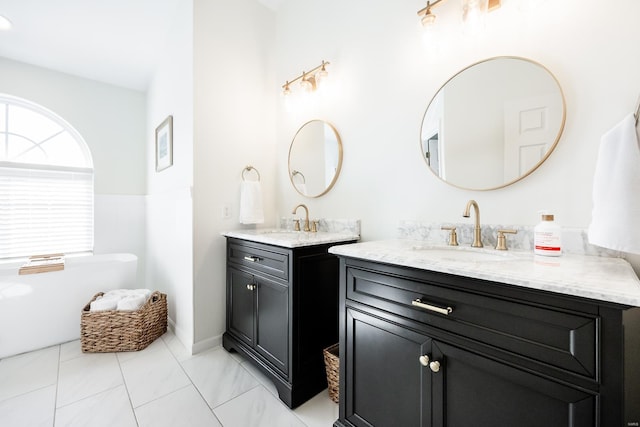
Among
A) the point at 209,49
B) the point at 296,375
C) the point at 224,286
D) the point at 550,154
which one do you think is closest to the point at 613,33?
the point at 550,154

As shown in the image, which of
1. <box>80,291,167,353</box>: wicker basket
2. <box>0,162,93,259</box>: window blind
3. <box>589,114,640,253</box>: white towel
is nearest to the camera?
<box>589,114,640,253</box>: white towel

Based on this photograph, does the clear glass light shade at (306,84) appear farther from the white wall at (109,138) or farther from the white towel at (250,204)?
the white wall at (109,138)

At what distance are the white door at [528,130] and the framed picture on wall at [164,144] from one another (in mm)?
2503

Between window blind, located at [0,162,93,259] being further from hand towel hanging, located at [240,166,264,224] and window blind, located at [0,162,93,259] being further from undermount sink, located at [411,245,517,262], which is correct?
undermount sink, located at [411,245,517,262]

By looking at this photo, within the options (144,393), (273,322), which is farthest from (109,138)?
(273,322)

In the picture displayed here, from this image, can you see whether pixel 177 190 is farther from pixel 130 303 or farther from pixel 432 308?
pixel 432 308

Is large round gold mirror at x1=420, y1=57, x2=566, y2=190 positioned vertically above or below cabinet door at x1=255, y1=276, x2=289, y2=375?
above

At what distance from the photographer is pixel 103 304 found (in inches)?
84.0

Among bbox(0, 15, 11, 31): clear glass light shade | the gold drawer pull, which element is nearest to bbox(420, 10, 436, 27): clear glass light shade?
the gold drawer pull

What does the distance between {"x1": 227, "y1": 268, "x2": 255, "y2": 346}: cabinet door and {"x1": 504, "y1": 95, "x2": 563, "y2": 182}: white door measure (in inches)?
64.0

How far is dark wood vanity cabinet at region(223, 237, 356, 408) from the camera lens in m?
1.52

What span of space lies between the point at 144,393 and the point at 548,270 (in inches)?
82.5

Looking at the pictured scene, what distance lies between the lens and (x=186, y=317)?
7.07 feet

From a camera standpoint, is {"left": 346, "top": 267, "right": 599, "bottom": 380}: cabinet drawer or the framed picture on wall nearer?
{"left": 346, "top": 267, "right": 599, "bottom": 380}: cabinet drawer
